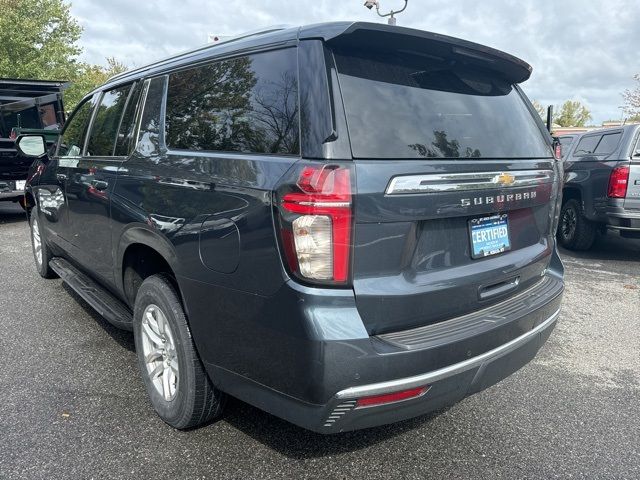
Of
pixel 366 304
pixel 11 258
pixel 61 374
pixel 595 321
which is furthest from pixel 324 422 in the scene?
pixel 11 258

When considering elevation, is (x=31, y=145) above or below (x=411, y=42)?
below

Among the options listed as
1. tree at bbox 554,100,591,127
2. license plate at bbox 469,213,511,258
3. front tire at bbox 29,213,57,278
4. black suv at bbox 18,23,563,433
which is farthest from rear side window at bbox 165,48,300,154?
tree at bbox 554,100,591,127

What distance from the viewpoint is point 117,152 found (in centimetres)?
322

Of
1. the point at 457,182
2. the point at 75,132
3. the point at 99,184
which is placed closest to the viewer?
the point at 457,182

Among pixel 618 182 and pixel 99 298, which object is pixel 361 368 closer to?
pixel 99 298

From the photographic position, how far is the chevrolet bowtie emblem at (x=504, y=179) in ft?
7.52

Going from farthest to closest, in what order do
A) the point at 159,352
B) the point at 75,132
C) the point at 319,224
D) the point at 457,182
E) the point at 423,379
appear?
1. the point at 75,132
2. the point at 159,352
3. the point at 457,182
4. the point at 423,379
5. the point at 319,224

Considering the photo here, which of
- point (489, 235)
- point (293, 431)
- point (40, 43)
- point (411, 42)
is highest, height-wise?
point (40, 43)

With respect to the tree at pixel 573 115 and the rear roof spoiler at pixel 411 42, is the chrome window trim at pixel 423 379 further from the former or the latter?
the tree at pixel 573 115

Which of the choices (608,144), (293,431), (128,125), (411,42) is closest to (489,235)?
(411,42)

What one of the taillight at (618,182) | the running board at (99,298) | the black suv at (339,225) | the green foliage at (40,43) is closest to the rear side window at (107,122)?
the black suv at (339,225)

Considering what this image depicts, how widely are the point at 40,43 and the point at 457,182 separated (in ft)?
77.8

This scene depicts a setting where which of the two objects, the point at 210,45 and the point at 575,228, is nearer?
the point at 210,45

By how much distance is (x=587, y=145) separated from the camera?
7.75 metres
